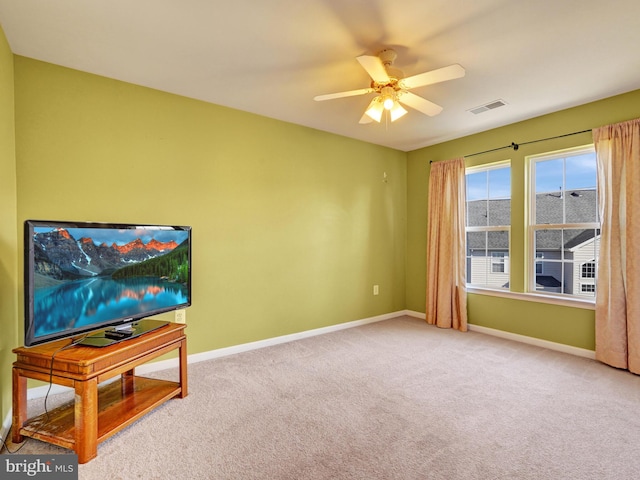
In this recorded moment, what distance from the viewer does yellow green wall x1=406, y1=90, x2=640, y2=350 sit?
3.10 meters

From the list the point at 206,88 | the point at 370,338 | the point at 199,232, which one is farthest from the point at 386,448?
the point at 206,88

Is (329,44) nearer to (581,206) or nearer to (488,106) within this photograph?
(488,106)

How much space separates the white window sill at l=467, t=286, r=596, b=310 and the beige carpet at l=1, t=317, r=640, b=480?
53 centimetres

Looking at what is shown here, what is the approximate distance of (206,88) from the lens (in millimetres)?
2787

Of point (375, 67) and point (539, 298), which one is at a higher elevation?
point (375, 67)

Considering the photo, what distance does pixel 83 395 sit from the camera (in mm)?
1650

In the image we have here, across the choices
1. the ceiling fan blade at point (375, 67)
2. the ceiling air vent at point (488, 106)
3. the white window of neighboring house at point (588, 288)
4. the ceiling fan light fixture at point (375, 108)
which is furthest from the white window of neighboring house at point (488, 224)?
the ceiling fan blade at point (375, 67)

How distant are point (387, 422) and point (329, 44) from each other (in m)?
2.52

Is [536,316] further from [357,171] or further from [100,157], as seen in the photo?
[100,157]

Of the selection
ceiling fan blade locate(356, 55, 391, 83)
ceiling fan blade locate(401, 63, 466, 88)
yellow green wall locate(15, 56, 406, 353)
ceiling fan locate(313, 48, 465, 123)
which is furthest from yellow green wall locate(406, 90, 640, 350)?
ceiling fan blade locate(356, 55, 391, 83)

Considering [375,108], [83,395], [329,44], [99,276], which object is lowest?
[83,395]

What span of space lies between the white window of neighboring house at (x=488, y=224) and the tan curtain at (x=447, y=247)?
0.76 ft

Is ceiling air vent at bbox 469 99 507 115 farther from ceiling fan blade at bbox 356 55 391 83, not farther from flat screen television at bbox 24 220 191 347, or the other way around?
flat screen television at bbox 24 220 191 347

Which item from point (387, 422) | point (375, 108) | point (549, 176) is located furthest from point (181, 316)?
point (549, 176)
